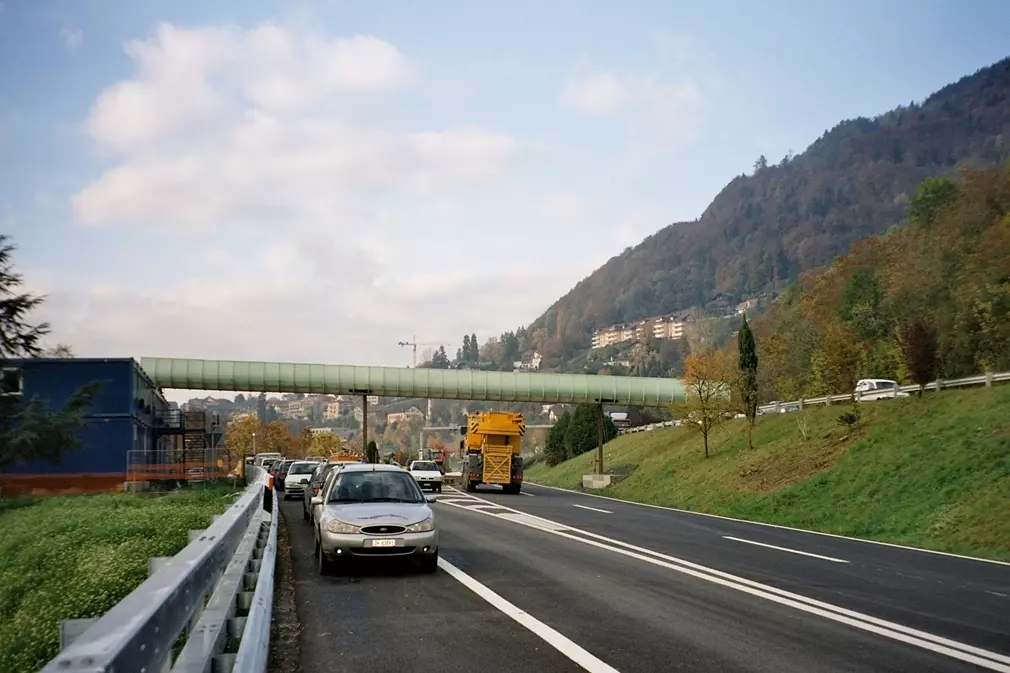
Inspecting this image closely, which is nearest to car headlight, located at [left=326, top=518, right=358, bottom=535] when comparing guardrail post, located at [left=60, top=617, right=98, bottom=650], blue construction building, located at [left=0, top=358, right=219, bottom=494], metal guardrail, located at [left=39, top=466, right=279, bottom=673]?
metal guardrail, located at [left=39, top=466, right=279, bottom=673]

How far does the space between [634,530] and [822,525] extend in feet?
24.1

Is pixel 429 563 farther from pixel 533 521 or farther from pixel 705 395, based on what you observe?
pixel 705 395

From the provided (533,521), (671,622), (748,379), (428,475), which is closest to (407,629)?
(671,622)

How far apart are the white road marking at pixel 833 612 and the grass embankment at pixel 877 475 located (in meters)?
7.59

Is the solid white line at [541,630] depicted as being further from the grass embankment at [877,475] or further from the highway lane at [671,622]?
the grass embankment at [877,475]

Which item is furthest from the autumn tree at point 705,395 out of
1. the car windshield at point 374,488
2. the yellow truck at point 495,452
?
the car windshield at point 374,488

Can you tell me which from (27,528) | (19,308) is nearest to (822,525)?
(27,528)

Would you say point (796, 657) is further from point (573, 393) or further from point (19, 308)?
point (573, 393)

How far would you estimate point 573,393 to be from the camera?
217ft

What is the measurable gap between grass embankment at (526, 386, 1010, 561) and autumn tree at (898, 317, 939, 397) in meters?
0.89

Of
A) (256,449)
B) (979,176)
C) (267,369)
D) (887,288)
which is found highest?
(979,176)

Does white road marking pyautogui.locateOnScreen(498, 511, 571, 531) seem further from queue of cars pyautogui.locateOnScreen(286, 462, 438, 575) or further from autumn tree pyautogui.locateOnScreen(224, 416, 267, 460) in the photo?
autumn tree pyautogui.locateOnScreen(224, 416, 267, 460)

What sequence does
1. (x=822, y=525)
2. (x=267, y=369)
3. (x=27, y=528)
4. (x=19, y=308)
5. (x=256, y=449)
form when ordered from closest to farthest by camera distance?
(x=27, y=528) < (x=822, y=525) < (x=19, y=308) < (x=267, y=369) < (x=256, y=449)

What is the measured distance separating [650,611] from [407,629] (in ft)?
9.14
